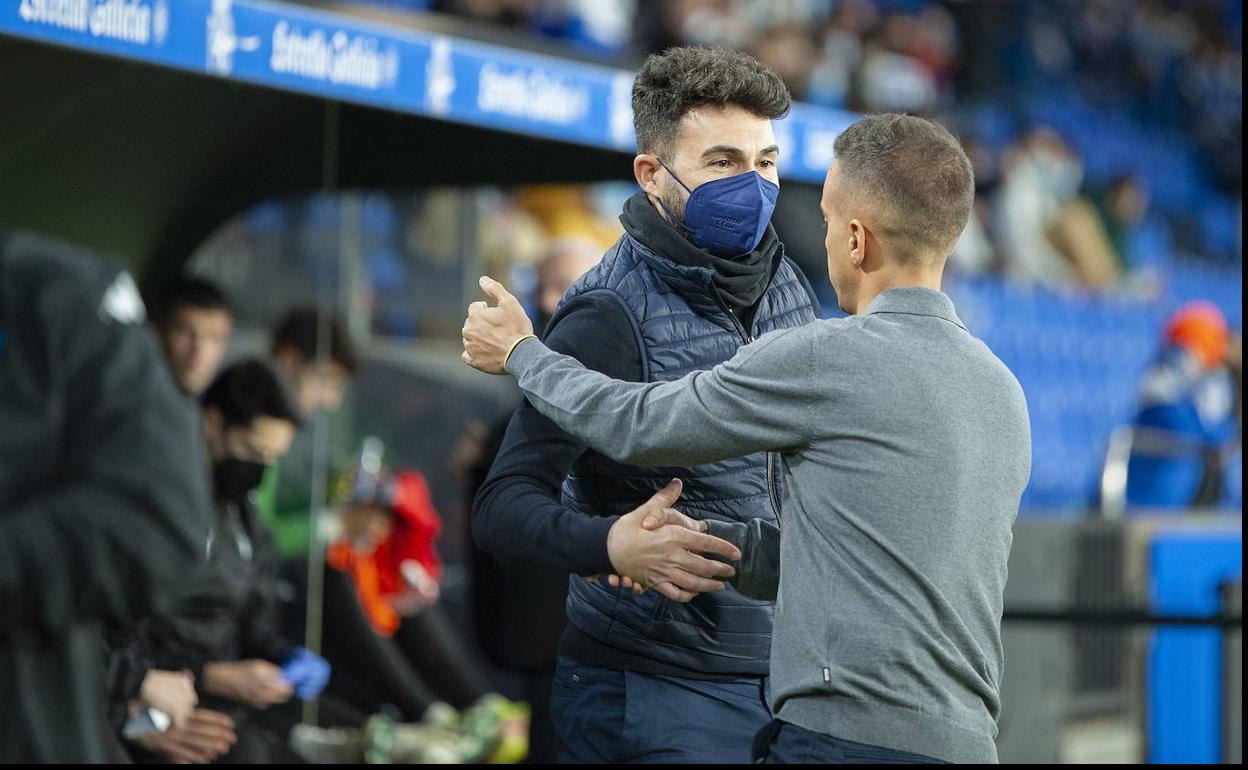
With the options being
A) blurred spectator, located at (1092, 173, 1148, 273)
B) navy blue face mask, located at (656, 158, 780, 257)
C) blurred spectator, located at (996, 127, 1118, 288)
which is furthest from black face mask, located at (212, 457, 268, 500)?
blurred spectator, located at (1092, 173, 1148, 273)

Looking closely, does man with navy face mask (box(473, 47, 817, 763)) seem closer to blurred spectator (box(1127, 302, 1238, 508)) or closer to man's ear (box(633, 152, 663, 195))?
man's ear (box(633, 152, 663, 195))

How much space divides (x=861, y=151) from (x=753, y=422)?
1.49 ft

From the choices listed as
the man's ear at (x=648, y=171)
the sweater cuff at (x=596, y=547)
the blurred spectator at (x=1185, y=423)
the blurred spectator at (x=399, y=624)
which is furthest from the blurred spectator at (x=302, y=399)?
the blurred spectator at (x=1185, y=423)

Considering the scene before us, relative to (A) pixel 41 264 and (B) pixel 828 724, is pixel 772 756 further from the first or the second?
(A) pixel 41 264

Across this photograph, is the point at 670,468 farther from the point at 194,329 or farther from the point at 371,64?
the point at 194,329

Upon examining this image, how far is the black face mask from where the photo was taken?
4875mm

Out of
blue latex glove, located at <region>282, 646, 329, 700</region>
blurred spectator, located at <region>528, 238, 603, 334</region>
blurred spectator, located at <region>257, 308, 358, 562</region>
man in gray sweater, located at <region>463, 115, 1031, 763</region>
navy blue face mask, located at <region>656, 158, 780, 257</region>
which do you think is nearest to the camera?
man in gray sweater, located at <region>463, 115, 1031, 763</region>

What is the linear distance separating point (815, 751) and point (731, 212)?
3.35 feet

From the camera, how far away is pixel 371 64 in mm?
4594

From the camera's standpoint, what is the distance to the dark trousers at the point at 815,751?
240 centimetres

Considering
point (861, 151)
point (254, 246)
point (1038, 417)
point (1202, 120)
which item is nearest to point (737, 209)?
point (861, 151)

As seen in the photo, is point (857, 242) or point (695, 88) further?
point (695, 88)

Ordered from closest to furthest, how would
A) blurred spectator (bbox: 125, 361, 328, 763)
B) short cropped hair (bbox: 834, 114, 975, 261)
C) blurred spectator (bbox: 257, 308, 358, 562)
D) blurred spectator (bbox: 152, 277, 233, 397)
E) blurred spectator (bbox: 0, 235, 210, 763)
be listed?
blurred spectator (bbox: 0, 235, 210, 763) < short cropped hair (bbox: 834, 114, 975, 261) < blurred spectator (bbox: 125, 361, 328, 763) < blurred spectator (bbox: 152, 277, 233, 397) < blurred spectator (bbox: 257, 308, 358, 562)

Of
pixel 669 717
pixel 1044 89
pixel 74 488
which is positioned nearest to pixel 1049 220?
pixel 1044 89
